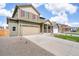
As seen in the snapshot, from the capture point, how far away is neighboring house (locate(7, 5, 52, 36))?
1611 cm

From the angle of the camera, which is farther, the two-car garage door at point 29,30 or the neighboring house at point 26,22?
the two-car garage door at point 29,30

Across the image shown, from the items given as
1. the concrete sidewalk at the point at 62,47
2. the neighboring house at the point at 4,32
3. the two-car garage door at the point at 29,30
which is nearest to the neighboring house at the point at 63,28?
the two-car garage door at the point at 29,30

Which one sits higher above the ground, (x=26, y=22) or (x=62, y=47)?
(x=26, y=22)

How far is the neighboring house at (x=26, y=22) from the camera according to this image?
1611 cm

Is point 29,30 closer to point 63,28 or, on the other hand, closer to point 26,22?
point 26,22

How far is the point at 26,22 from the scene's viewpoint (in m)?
17.6

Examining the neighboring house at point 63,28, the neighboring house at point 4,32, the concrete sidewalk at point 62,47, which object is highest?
the neighboring house at point 63,28

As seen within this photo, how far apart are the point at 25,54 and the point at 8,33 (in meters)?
8.62

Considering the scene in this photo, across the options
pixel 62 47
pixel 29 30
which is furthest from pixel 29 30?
pixel 62 47

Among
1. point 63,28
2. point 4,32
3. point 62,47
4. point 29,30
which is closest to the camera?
point 62,47

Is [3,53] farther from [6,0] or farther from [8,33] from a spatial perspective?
[8,33]

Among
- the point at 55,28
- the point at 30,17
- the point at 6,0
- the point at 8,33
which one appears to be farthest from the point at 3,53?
the point at 55,28

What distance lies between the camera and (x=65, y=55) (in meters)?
7.23

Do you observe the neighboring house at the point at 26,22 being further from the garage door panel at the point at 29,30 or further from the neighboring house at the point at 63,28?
the neighboring house at the point at 63,28
